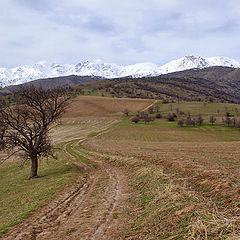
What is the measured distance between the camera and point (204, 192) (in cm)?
1090

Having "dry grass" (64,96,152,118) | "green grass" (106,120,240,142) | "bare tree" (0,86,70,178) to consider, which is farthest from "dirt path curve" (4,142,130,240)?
"dry grass" (64,96,152,118)

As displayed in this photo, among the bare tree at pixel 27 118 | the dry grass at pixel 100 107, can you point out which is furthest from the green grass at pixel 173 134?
the dry grass at pixel 100 107

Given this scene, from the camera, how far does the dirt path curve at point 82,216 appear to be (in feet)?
30.8

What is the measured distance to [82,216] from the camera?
11453 mm

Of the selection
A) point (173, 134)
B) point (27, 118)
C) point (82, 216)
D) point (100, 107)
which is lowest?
point (173, 134)

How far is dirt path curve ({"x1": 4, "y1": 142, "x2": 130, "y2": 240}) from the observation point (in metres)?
9.40

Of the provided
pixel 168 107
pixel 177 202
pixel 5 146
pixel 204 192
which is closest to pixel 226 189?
pixel 204 192

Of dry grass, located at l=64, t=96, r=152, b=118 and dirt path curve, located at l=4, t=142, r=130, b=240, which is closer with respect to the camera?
dirt path curve, located at l=4, t=142, r=130, b=240

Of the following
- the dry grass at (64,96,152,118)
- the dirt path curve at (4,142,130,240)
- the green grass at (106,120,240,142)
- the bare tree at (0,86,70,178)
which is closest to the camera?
the dirt path curve at (4,142,130,240)

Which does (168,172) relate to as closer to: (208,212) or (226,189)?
(226,189)

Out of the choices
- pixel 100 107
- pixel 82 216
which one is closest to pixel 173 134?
pixel 82 216

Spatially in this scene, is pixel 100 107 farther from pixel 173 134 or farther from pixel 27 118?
pixel 27 118

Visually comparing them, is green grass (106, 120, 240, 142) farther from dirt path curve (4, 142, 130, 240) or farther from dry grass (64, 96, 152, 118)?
dry grass (64, 96, 152, 118)

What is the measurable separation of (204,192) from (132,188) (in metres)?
6.33
